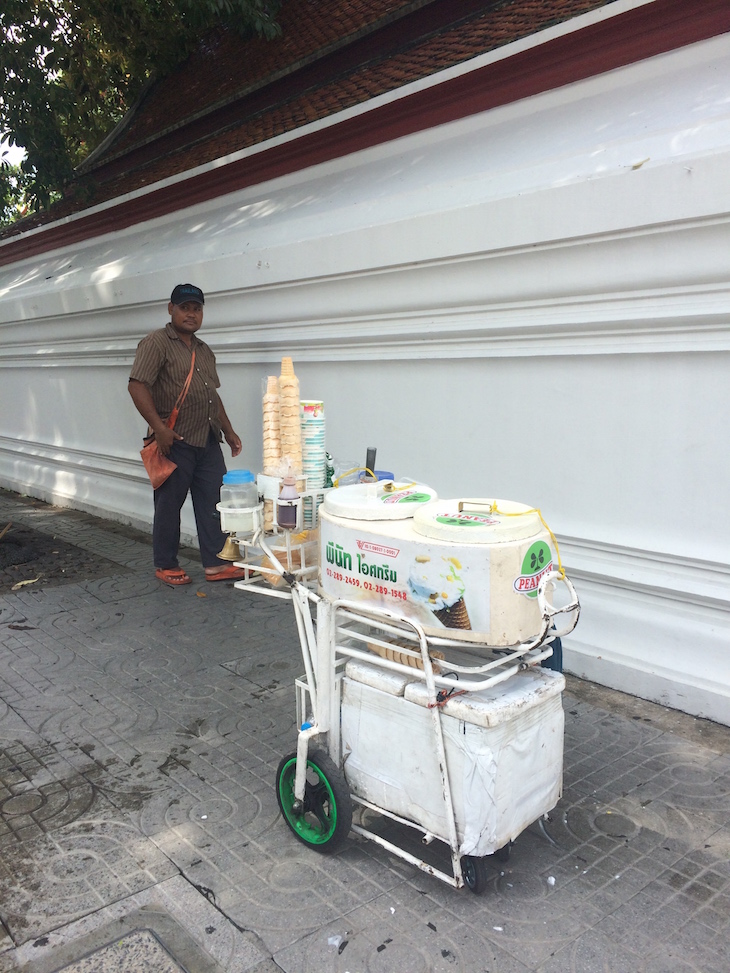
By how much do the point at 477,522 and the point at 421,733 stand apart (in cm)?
67

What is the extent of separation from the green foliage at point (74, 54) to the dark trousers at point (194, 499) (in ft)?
13.6

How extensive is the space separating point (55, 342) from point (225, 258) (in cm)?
366

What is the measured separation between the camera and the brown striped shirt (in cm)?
506

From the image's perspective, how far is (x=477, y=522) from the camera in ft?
7.47

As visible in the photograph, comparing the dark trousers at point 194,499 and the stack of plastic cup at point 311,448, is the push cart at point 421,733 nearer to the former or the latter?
the stack of plastic cup at point 311,448

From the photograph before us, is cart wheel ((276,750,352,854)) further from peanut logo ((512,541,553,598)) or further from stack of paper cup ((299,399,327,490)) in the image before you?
stack of paper cup ((299,399,327,490))

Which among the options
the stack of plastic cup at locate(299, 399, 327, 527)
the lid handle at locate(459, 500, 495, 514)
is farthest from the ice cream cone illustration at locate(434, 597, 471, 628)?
the stack of plastic cup at locate(299, 399, 327, 527)

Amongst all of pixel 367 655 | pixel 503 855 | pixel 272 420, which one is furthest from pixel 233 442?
pixel 503 855

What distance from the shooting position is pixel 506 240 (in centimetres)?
390

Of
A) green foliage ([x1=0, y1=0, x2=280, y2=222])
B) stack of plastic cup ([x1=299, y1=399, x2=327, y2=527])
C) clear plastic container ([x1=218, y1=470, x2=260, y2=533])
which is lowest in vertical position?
Result: clear plastic container ([x1=218, y1=470, x2=260, y2=533])

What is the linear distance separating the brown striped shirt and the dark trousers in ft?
0.45

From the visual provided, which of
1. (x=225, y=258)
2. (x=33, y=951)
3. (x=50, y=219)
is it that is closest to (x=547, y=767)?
(x=33, y=951)

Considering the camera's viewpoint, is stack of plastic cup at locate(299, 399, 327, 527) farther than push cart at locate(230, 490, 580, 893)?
Yes

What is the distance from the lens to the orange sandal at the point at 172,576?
18.2 ft
